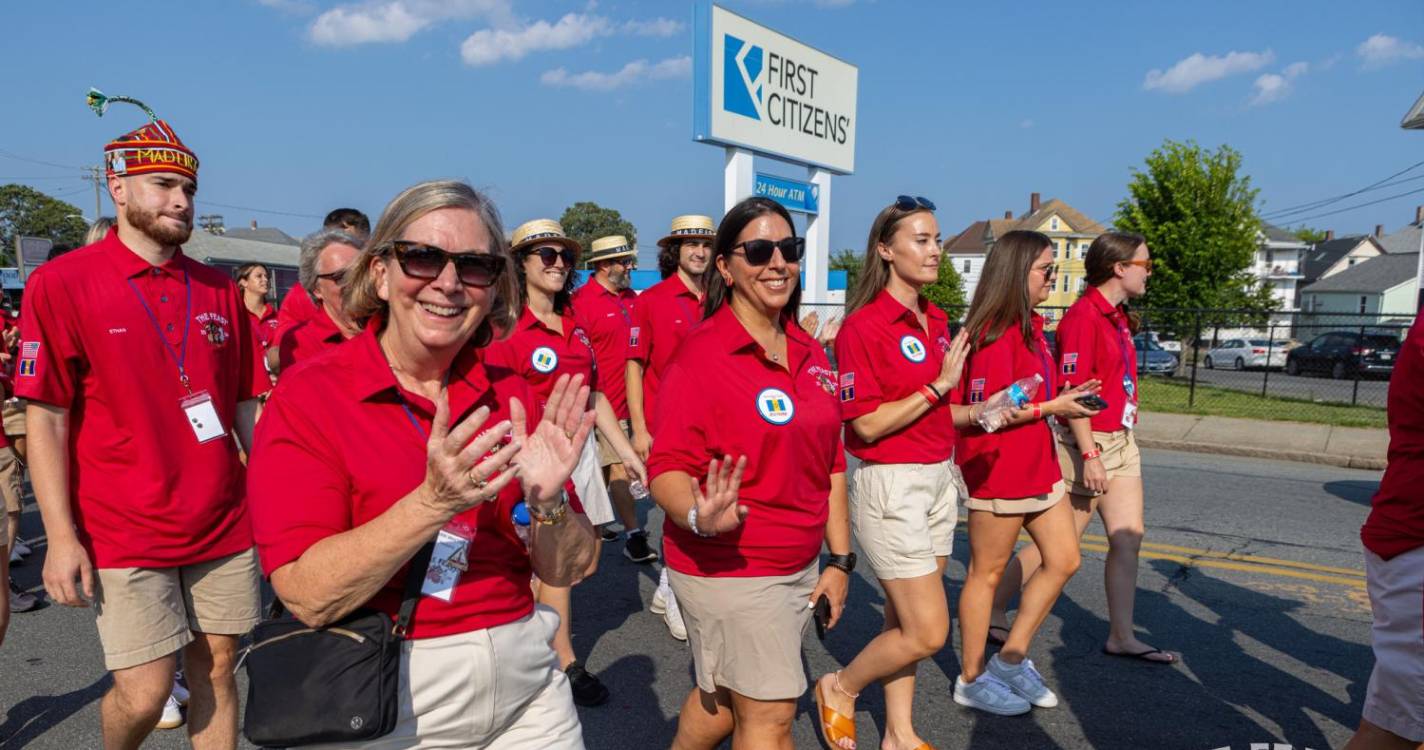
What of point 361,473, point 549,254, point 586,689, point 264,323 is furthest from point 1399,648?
point 264,323

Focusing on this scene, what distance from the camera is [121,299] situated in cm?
283

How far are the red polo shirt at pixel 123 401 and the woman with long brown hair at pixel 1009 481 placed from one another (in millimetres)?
2847

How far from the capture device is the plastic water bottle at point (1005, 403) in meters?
3.60

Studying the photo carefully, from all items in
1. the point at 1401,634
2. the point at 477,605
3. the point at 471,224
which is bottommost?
the point at 1401,634

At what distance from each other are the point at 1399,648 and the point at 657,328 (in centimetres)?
381

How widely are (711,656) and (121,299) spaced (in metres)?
2.11

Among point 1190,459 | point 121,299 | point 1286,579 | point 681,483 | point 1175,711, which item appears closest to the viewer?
point 681,483

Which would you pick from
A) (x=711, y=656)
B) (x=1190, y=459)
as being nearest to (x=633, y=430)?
(x=711, y=656)

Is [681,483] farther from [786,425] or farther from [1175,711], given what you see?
[1175,711]

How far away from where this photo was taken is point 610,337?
592cm

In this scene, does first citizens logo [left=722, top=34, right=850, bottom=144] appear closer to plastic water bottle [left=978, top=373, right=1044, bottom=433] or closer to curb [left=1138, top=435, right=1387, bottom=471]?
curb [left=1138, top=435, right=1387, bottom=471]

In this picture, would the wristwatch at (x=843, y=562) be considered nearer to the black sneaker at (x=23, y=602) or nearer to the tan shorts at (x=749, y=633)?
the tan shorts at (x=749, y=633)

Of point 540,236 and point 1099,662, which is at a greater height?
point 540,236

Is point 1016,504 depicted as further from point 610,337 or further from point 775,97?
point 775,97
